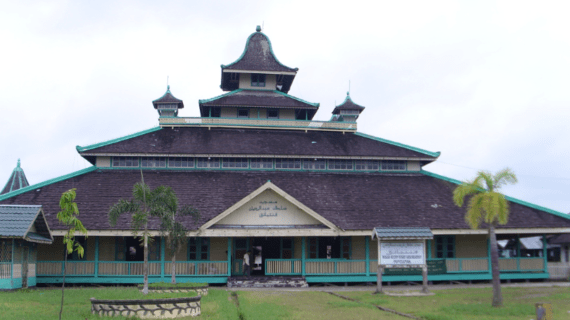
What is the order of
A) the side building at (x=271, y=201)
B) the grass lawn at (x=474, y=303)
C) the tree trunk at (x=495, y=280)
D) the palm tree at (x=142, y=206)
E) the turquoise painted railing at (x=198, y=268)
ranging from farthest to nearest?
the turquoise painted railing at (x=198, y=268) < the side building at (x=271, y=201) < the palm tree at (x=142, y=206) < the tree trunk at (x=495, y=280) < the grass lawn at (x=474, y=303)

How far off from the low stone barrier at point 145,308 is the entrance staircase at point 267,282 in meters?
11.1

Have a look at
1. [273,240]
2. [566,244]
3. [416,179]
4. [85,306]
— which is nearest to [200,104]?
[273,240]

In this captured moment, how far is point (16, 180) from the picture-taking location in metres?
43.4

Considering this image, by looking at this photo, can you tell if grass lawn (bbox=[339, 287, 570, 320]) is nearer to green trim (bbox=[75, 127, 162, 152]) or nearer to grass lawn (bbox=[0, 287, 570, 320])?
grass lawn (bbox=[0, 287, 570, 320])

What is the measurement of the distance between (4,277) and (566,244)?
4015 cm

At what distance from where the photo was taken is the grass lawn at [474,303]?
1647 cm

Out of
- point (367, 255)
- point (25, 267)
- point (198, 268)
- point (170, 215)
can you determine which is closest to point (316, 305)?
point (170, 215)

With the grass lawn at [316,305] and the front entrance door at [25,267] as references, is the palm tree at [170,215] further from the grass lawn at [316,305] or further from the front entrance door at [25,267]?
the front entrance door at [25,267]

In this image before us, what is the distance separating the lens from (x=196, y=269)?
2716 cm

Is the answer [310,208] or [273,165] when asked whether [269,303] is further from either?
[273,165]

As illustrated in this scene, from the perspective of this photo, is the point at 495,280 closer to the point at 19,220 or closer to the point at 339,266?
the point at 339,266

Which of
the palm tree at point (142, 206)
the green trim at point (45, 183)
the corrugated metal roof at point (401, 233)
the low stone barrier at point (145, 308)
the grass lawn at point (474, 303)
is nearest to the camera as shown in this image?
the low stone barrier at point (145, 308)

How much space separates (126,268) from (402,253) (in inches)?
517

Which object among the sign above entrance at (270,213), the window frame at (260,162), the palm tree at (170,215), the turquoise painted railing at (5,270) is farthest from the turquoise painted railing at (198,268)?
the turquoise painted railing at (5,270)
